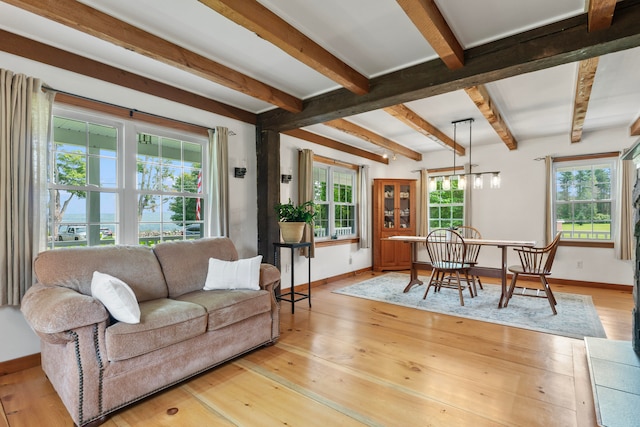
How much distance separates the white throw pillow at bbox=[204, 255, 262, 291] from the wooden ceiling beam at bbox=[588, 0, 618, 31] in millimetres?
2896

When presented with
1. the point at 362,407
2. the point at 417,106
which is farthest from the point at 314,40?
the point at 362,407

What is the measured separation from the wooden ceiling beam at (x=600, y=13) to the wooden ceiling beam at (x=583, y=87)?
0.58 m

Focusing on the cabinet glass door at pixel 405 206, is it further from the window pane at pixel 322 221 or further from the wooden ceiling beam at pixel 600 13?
the wooden ceiling beam at pixel 600 13

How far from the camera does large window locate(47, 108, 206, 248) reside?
8.77ft

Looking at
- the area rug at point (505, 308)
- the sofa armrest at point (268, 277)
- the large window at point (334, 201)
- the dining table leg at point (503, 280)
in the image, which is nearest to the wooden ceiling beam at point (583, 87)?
the dining table leg at point (503, 280)

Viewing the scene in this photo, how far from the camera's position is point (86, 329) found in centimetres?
177

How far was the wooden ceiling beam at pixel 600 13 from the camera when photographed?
183cm

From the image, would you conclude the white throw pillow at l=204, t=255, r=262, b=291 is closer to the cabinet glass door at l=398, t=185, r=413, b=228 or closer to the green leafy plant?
the green leafy plant

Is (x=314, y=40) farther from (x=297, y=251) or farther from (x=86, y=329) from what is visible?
(x=297, y=251)

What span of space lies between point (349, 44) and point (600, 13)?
157 cm

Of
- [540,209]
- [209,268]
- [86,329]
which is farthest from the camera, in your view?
[540,209]

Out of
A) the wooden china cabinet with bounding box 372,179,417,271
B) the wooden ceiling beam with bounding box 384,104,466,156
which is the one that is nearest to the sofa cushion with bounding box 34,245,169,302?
the wooden ceiling beam with bounding box 384,104,466,156

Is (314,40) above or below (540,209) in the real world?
above

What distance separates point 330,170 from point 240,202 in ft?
6.94
